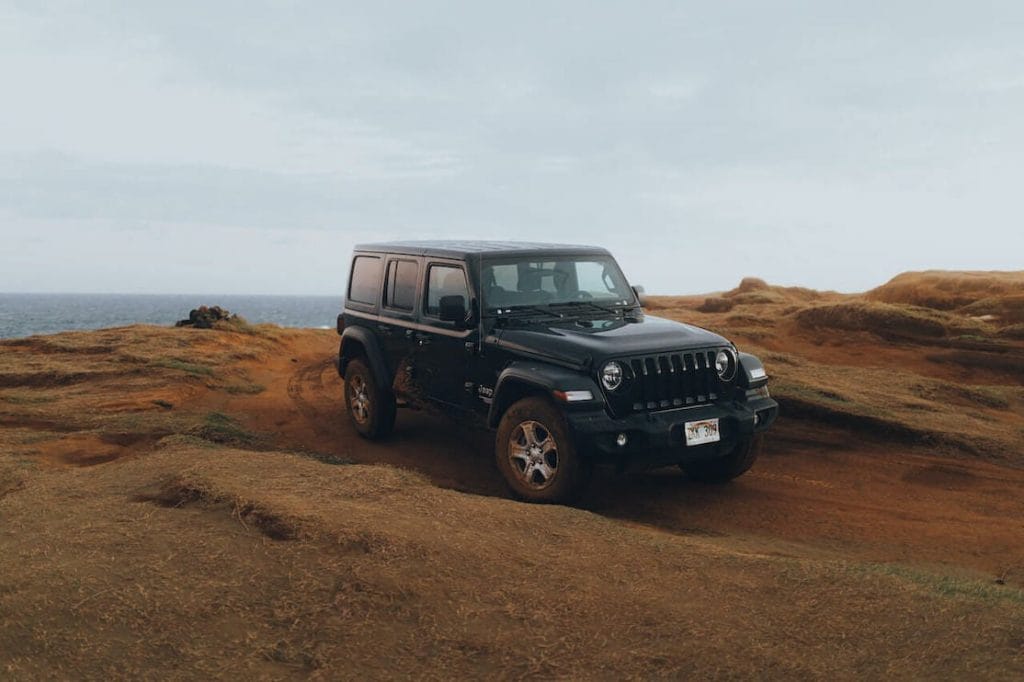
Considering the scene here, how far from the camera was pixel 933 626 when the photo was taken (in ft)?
12.3

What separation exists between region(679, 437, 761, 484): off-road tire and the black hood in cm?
101

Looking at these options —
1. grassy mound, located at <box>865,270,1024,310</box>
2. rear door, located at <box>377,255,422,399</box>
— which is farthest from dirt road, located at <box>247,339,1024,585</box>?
grassy mound, located at <box>865,270,1024,310</box>

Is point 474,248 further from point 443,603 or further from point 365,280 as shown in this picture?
point 443,603

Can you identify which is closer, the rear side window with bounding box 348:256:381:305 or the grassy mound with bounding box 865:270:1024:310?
the rear side window with bounding box 348:256:381:305

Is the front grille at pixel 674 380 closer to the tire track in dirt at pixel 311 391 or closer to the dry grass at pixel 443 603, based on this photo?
the dry grass at pixel 443 603

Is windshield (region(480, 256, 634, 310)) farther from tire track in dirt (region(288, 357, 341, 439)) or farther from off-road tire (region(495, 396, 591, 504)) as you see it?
tire track in dirt (region(288, 357, 341, 439))

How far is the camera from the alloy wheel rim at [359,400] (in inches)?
362

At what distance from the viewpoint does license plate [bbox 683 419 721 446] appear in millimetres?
6480

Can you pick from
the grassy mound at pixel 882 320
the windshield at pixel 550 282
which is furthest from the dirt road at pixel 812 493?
the grassy mound at pixel 882 320

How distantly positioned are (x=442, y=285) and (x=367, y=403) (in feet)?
6.53

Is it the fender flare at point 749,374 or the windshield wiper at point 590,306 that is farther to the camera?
the windshield wiper at point 590,306

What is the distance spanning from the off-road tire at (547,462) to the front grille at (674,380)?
645 mm

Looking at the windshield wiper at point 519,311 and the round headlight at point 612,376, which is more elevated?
the windshield wiper at point 519,311

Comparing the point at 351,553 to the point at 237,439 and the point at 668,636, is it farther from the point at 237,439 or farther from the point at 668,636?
the point at 237,439
